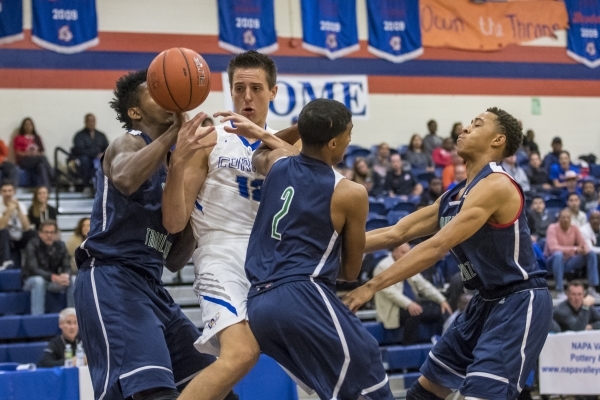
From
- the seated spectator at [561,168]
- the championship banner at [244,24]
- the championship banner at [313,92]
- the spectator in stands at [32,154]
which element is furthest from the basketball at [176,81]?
the seated spectator at [561,168]

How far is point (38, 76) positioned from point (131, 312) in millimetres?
12095

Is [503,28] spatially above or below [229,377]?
above

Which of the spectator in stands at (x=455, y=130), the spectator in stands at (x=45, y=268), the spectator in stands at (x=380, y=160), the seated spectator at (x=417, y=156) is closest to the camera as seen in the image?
the spectator in stands at (x=45, y=268)

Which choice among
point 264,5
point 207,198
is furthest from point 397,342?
point 264,5

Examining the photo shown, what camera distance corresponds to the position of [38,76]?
51.5ft

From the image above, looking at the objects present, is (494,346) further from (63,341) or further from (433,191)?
(433,191)

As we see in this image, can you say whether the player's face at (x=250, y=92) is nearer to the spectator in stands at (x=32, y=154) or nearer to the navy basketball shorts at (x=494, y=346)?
→ the navy basketball shorts at (x=494, y=346)

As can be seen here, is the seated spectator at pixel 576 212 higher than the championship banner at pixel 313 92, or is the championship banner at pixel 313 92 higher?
the championship banner at pixel 313 92

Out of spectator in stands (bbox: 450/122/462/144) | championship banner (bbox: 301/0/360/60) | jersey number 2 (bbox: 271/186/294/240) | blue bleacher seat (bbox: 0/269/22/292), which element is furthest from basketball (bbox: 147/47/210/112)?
spectator in stands (bbox: 450/122/462/144)

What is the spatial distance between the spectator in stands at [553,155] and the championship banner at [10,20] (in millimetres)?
10813

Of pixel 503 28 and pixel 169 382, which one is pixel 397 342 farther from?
pixel 503 28

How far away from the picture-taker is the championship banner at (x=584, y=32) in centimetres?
1994

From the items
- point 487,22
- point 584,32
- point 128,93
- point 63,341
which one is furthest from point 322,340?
point 584,32

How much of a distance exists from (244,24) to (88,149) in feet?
13.6
